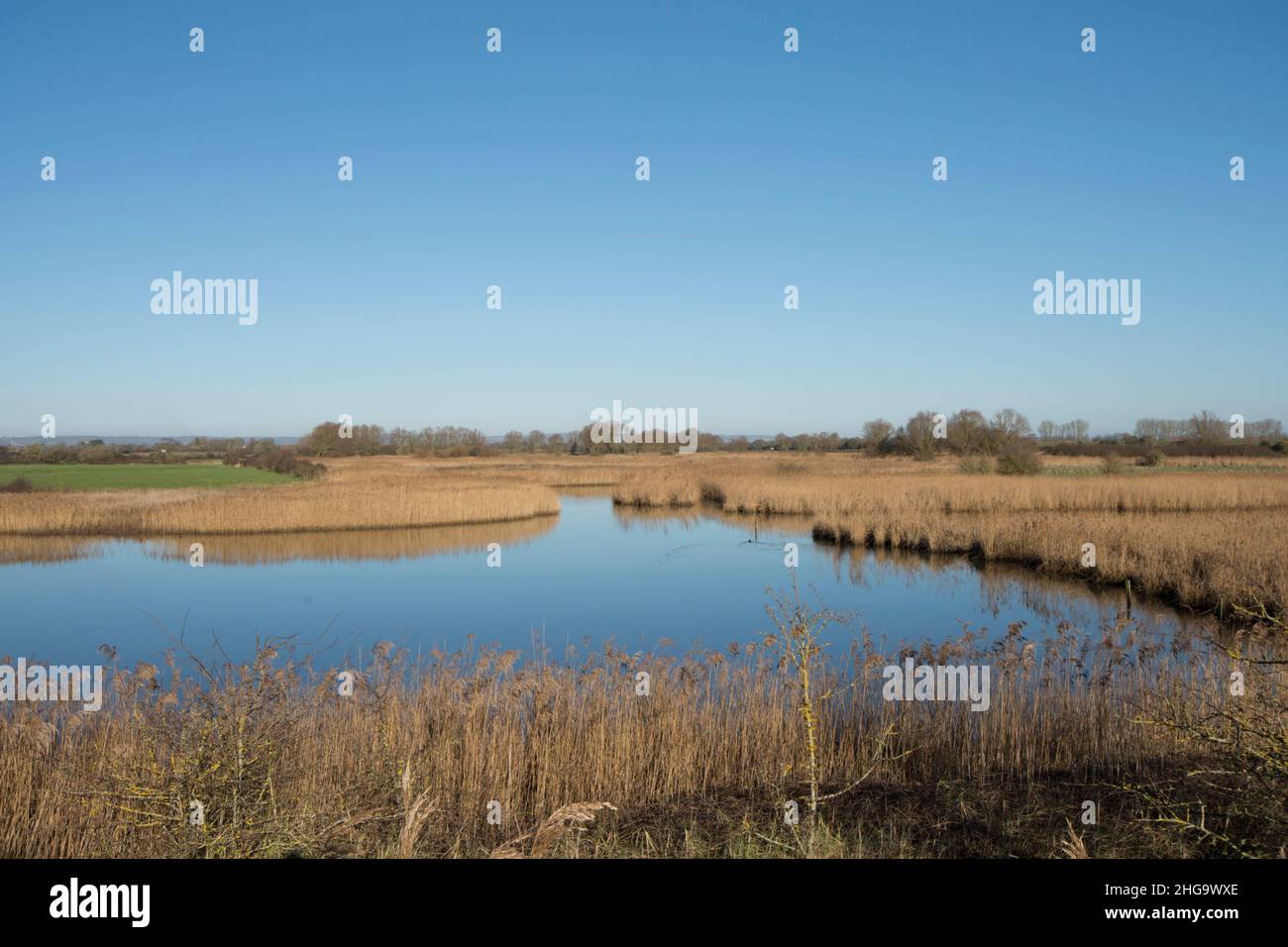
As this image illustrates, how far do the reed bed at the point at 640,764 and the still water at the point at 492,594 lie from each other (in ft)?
4.67

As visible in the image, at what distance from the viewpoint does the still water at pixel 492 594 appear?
1120cm

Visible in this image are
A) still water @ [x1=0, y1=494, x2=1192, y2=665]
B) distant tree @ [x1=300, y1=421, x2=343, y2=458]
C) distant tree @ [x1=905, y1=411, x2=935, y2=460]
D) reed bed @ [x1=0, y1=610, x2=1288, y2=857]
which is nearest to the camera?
reed bed @ [x1=0, y1=610, x2=1288, y2=857]

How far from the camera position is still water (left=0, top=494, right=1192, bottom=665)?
11.2 meters

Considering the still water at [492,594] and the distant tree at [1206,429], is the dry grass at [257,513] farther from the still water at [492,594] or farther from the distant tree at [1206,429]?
the distant tree at [1206,429]

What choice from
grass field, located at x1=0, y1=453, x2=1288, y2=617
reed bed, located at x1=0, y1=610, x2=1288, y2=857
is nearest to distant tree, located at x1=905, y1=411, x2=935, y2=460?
grass field, located at x1=0, y1=453, x2=1288, y2=617

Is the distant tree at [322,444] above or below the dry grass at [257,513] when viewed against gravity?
above

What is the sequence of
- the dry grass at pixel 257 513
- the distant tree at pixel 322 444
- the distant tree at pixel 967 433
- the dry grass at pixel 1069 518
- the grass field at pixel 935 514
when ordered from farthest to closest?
the distant tree at pixel 322 444, the distant tree at pixel 967 433, the dry grass at pixel 257 513, the grass field at pixel 935 514, the dry grass at pixel 1069 518

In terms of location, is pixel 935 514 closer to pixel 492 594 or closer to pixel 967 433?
pixel 492 594

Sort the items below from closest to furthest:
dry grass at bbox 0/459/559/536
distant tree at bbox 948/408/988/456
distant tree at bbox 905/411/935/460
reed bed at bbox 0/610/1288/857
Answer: reed bed at bbox 0/610/1288/857
dry grass at bbox 0/459/559/536
distant tree at bbox 948/408/988/456
distant tree at bbox 905/411/935/460

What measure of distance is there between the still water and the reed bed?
142cm

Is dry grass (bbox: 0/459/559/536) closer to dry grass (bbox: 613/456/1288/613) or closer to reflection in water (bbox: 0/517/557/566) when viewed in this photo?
reflection in water (bbox: 0/517/557/566)

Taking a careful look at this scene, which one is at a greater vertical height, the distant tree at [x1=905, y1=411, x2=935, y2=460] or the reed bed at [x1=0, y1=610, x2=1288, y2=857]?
the distant tree at [x1=905, y1=411, x2=935, y2=460]

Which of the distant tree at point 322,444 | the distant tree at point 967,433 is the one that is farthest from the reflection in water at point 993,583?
the distant tree at point 322,444
